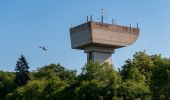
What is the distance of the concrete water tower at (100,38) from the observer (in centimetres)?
7088

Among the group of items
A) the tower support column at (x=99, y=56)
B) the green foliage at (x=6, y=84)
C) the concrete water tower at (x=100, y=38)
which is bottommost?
the green foliage at (x=6, y=84)

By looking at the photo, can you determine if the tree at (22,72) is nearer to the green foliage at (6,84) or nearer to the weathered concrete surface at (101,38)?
the green foliage at (6,84)

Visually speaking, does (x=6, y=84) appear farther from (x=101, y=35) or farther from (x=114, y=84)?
(x=114, y=84)

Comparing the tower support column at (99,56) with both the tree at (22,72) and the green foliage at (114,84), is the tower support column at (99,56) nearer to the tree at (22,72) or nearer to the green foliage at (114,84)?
the green foliage at (114,84)

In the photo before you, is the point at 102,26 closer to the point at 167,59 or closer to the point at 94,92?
the point at 167,59

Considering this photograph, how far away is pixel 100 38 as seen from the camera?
2798 inches

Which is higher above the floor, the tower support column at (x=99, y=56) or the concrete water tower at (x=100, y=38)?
the concrete water tower at (x=100, y=38)

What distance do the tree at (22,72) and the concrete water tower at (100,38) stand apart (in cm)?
1846

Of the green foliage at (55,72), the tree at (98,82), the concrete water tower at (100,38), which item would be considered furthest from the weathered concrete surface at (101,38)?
the tree at (98,82)

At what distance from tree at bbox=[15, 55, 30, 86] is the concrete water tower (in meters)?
18.5

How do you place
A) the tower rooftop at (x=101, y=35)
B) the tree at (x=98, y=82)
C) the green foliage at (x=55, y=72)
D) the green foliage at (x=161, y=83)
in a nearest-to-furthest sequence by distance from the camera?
1. the green foliage at (x=161, y=83)
2. the tree at (x=98, y=82)
3. the tower rooftop at (x=101, y=35)
4. the green foliage at (x=55, y=72)

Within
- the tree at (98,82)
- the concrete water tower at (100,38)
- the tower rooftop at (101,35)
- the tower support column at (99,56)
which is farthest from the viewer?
the tower support column at (99,56)

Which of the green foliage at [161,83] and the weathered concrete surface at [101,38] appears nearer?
the green foliage at [161,83]

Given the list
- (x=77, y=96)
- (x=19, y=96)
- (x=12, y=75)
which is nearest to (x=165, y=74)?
(x=77, y=96)
